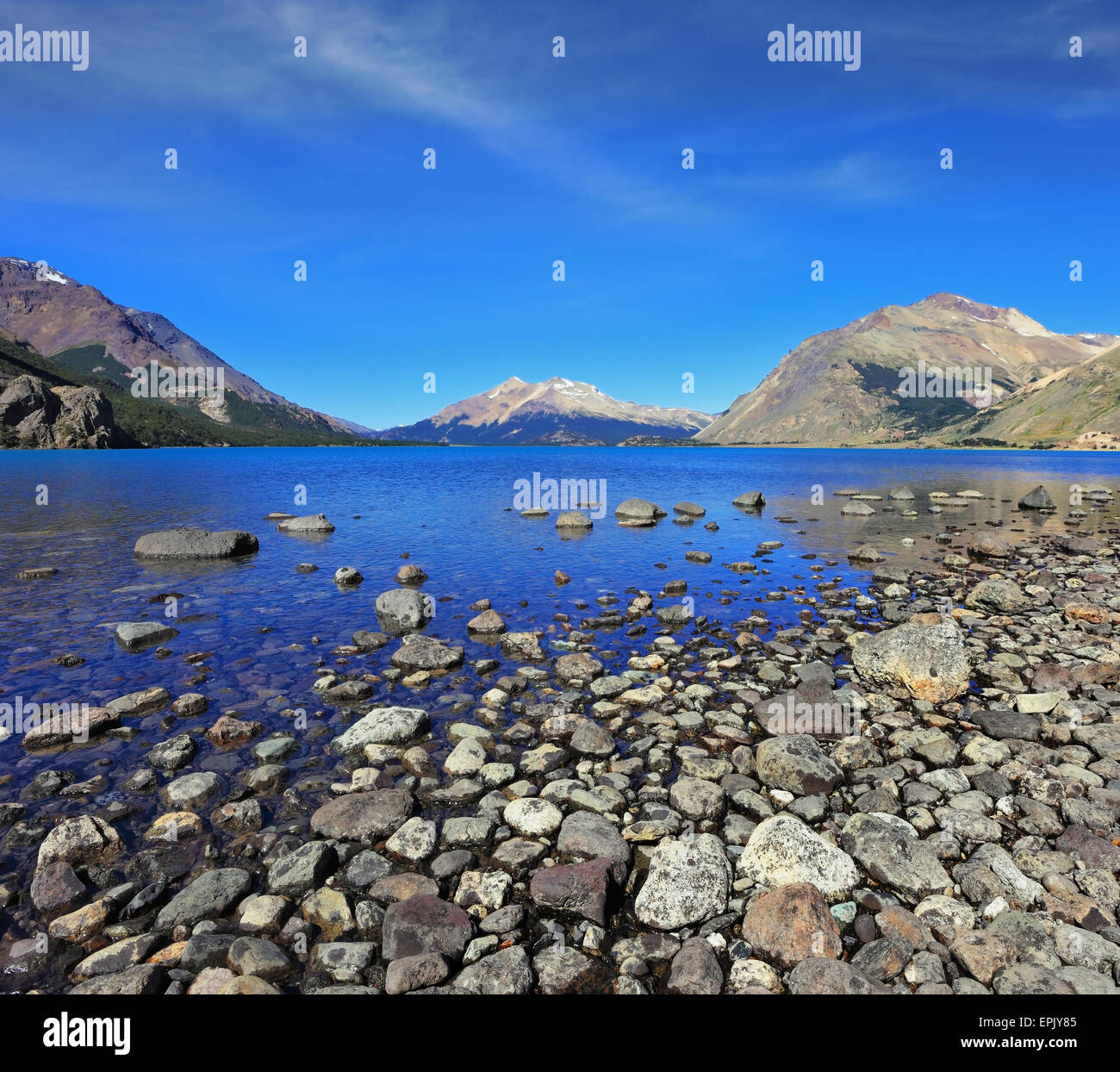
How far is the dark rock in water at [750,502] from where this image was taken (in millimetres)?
60688

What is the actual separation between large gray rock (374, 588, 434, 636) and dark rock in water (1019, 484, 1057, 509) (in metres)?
63.4

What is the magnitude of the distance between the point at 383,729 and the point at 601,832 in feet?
19.4

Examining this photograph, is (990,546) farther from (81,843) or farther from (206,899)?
(81,843)

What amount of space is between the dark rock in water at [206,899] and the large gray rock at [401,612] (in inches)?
478

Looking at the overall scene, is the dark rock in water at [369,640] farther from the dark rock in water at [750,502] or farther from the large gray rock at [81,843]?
the dark rock in water at [750,502]

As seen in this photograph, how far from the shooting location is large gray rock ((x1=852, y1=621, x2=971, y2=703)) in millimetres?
14992

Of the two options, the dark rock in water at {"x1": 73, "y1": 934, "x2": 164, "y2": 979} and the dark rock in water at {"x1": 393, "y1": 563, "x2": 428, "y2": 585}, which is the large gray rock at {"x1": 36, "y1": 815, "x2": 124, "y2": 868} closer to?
the dark rock in water at {"x1": 73, "y1": 934, "x2": 164, "y2": 979}

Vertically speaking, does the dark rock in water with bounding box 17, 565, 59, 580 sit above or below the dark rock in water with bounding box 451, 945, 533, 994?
above

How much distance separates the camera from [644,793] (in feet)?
36.3

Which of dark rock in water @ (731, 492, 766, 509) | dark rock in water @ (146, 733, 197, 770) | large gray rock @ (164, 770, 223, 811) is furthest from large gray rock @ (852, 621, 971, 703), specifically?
dark rock in water @ (731, 492, 766, 509)

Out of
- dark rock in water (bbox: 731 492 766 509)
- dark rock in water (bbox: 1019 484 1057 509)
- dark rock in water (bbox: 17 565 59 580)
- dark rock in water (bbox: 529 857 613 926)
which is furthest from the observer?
dark rock in water (bbox: 731 492 766 509)
